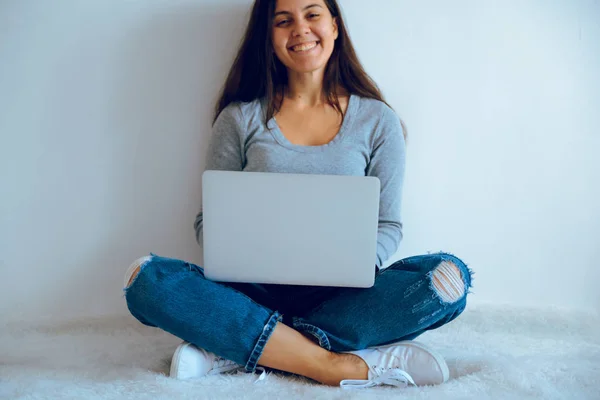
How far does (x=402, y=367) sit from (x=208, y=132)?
822 millimetres

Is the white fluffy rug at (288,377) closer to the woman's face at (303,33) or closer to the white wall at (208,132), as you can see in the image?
the white wall at (208,132)

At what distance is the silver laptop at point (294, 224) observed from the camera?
41.1 inches

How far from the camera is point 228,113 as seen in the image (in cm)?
147

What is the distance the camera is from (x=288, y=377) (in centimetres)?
117

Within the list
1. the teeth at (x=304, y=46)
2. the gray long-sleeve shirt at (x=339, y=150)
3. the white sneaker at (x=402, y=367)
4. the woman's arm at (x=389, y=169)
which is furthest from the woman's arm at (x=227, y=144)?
the white sneaker at (x=402, y=367)

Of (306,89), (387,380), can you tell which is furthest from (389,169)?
(387,380)

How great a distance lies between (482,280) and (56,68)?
1.33 metres

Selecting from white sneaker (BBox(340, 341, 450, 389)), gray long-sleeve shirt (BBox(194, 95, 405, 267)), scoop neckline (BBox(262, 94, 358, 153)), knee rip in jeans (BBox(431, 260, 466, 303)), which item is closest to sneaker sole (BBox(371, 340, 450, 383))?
white sneaker (BBox(340, 341, 450, 389))

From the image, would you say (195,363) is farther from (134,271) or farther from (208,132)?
(208,132)

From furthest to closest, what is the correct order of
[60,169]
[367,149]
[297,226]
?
[60,169] → [367,149] → [297,226]

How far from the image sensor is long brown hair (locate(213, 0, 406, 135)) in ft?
4.79

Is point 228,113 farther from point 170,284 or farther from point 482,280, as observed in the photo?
point 482,280

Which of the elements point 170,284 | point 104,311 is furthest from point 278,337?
point 104,311

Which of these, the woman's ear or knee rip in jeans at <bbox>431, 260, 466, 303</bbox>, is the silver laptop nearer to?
knee rip in jeans at <bbox>431, 260, 466, 303</bbox>
